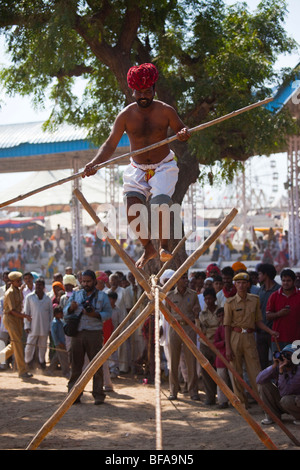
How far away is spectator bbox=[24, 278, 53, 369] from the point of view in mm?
11055

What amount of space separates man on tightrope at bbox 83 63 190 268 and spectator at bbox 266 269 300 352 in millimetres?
2866

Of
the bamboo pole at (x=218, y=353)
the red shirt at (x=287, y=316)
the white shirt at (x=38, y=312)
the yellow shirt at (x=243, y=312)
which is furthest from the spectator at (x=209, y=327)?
the white shirt at (x=38, y=312)

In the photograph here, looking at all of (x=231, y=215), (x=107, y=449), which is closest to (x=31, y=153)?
(x=107, y=449)

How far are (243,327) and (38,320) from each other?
13.1ft

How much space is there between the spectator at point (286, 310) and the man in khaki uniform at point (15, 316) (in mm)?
4368

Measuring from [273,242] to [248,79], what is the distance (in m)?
14.8

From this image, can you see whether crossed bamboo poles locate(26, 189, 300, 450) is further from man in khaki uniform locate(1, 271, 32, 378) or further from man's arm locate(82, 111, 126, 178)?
man in khaki uniform locate(1, 271, 32, 378)

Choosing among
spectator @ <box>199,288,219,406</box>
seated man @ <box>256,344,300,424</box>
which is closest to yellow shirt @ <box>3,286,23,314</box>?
spectator @ <box>199,288,219,406</box>

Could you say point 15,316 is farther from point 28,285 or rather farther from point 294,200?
point 294,200

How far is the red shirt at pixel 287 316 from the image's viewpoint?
780 cm

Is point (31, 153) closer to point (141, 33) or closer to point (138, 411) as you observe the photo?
point (141, 33)

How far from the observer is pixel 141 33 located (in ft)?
37.9

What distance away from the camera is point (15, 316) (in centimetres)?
1107

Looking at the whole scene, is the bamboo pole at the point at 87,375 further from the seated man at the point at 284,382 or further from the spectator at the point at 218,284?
the spectator at the point at 218,284
